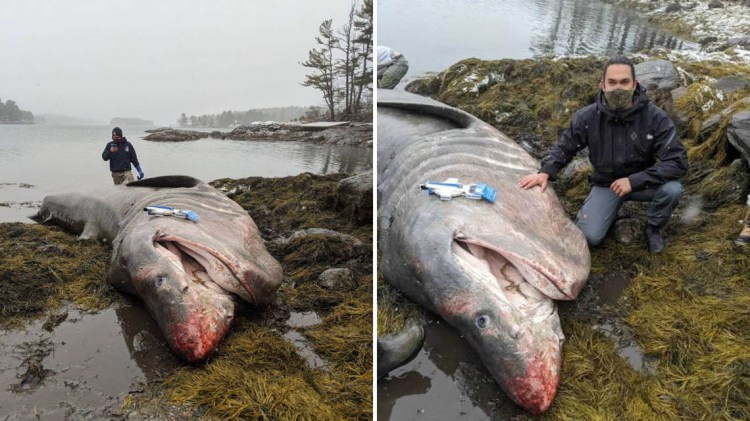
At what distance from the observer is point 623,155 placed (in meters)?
3.18

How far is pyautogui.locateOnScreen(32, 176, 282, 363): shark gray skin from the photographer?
9.43 ft

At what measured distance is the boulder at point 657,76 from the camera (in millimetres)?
4773

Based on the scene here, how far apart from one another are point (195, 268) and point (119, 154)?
4102 millimetres

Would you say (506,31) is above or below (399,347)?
above

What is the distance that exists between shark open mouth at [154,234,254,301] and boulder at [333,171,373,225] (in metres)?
1.63

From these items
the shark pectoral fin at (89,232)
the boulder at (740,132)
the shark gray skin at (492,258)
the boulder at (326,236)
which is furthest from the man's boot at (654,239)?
the shark pectoral fin at (89,232)

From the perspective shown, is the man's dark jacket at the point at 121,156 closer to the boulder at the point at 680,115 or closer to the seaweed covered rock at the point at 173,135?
the seaweed covered rock at the point at 173,135

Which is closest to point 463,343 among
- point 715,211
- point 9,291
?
point 715,211

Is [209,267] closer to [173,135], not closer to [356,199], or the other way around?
[356,199]

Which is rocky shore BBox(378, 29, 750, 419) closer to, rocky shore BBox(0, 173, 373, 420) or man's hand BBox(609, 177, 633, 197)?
man's hand BBox(609, 177, 633, 197)

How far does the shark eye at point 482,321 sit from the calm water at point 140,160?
455 centimetres

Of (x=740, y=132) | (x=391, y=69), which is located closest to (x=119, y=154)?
(x=391, y=69)

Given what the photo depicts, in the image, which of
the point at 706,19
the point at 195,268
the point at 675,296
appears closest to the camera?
the point at 675,296

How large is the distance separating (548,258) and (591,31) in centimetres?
1068
